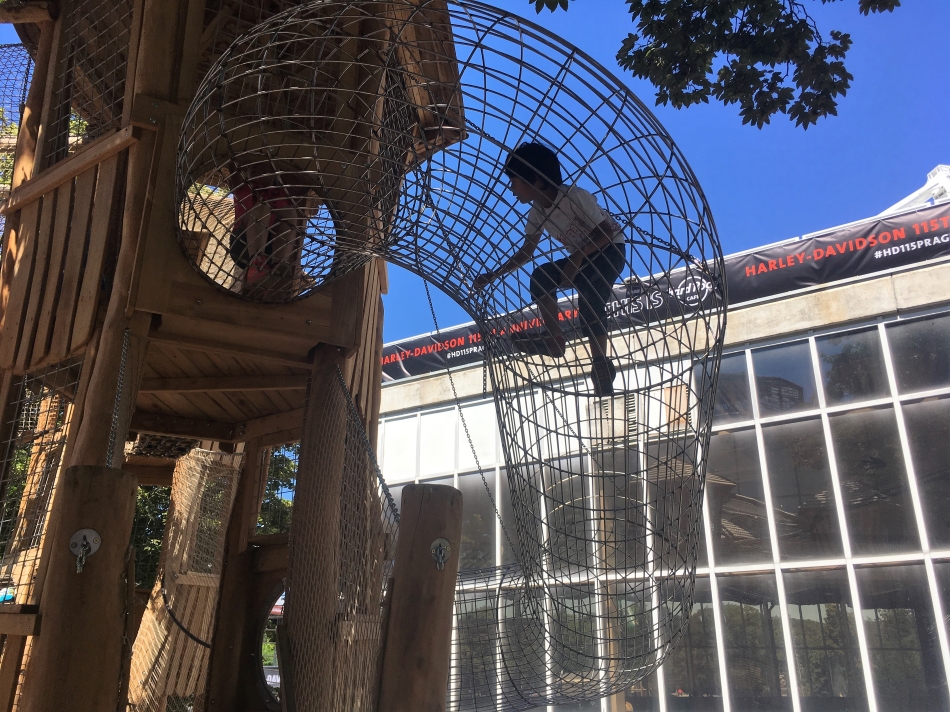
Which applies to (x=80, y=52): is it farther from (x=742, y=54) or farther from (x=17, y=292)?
(x=742, y=54)

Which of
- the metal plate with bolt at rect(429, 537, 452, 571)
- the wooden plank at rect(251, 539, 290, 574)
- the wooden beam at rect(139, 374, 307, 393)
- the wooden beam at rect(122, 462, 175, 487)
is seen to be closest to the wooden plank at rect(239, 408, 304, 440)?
the wooden beam at rect(139, 374, 307, 393)

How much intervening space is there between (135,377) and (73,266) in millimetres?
861

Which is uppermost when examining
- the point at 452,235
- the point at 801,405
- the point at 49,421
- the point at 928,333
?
the point at 928,333

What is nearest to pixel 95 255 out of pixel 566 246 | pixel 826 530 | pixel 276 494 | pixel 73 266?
pixel 73 266

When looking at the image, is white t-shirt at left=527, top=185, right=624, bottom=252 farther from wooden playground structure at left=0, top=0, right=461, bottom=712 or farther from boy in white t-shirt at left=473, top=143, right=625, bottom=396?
wooden playground structure at left=0, top=0, right=461, bottom=712

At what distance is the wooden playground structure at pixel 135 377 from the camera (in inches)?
101

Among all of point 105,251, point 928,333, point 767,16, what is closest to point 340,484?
point 105,251

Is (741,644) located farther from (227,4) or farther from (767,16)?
(227,4)

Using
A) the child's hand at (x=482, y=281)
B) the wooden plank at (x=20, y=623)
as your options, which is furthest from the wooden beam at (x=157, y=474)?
the child's hand at (x=482, y=281)

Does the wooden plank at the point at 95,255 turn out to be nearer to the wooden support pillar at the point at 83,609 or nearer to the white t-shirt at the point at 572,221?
the wooden support pillar at the point at 83,609

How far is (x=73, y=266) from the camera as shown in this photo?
4398 millimetres

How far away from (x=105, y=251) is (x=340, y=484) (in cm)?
177

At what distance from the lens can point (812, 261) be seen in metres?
14.3

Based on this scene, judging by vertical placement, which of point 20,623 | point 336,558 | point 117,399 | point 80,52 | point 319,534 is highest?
point 80,52
